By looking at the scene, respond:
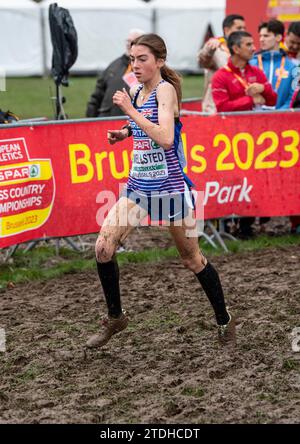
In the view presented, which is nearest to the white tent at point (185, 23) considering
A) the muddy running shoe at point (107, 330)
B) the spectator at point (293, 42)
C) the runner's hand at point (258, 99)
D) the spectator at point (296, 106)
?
the spectator at point (293, 42)

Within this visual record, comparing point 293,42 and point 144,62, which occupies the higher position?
point 144,62

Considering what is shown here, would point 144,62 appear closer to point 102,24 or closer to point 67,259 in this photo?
point 67,259

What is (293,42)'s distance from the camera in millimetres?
10227

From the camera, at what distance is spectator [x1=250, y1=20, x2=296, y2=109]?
9.95m

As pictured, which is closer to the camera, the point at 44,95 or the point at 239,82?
the point at 239,82

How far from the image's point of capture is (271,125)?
908 cm

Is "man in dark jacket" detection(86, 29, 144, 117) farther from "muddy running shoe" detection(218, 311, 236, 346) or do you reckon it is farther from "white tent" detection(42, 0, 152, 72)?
"white tent" detection(42, 0, 152, 72)

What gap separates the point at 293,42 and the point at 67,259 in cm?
383

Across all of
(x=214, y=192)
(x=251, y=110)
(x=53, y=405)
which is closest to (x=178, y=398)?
(x=53, y=405)

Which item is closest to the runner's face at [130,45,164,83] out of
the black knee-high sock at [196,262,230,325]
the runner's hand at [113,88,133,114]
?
the runner's hand at [113,88,133,114]

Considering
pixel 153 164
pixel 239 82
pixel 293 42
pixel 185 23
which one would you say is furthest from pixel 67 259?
pixel 185 23

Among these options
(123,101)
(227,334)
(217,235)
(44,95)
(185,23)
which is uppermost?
(123,101)

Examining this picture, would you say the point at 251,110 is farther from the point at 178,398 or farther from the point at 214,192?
the point at 178,398

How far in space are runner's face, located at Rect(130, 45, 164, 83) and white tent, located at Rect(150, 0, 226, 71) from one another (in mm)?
24195
